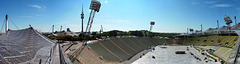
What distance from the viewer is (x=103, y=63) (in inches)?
868

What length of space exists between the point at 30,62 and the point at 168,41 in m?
68.5

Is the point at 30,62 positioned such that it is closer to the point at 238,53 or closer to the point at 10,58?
the point at 10,58

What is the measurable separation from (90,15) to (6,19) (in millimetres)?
15874

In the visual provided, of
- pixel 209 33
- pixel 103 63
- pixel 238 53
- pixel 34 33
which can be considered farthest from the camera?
pixel 209 33

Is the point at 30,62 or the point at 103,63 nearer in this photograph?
the point at 30,62

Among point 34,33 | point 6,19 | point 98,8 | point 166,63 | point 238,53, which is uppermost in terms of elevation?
point 98,8

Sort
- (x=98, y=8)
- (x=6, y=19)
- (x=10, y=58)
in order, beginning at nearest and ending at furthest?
1. (x=10, y=58)
2. (x=6, y=19)
3. (x=98, y=8)

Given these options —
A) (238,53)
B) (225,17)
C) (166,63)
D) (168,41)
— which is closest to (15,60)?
(238,53)

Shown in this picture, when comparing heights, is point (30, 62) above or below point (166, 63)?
above

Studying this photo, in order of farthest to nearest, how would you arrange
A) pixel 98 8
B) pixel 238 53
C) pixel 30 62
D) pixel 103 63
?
pixel 98 8, pixel 103 63, pixel 238 53, pixel 30 62

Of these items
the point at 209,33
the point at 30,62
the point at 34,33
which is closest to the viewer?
the point at 30,62

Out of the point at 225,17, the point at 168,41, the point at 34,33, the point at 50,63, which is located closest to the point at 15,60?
the point at 50,63

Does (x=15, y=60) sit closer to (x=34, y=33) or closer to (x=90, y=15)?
(x=34, y=33)

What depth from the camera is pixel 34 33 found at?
1357 cm
